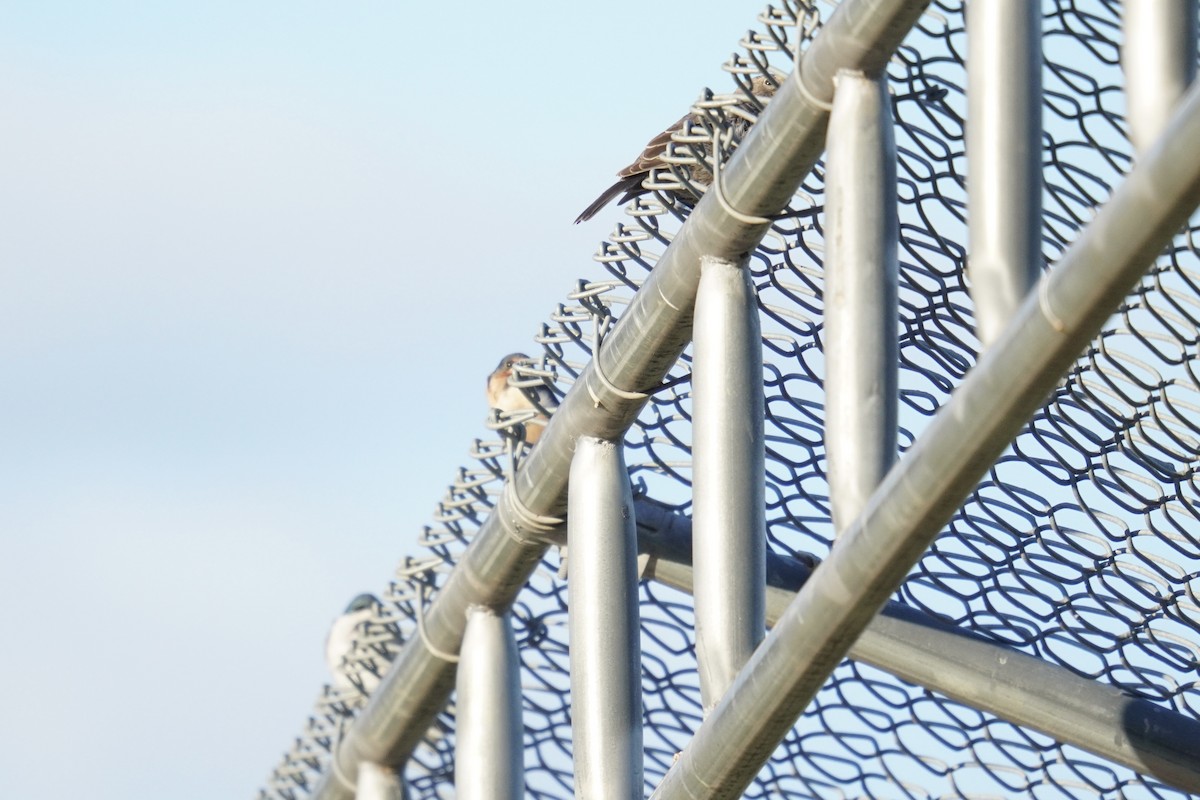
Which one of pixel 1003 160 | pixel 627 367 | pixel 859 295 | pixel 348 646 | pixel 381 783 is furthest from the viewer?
pixel 348 646

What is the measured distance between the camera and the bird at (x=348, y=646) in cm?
450

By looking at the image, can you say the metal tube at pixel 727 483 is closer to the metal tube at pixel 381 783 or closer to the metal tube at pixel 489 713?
the metal tube at pixel 489 713

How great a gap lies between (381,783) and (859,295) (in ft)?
6.91

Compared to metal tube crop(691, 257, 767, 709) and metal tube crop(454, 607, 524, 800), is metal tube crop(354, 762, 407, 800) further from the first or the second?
metal tube crop(691, 257, 767, 709)

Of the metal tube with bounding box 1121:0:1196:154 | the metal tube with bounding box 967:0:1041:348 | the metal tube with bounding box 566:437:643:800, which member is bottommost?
the metal tube with bounding box 566:437:643:800

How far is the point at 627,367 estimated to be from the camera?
3277 millimetres

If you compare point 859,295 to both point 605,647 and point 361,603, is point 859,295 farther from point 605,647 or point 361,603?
point 361,603

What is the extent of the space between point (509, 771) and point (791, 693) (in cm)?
122

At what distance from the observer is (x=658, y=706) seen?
4789mm

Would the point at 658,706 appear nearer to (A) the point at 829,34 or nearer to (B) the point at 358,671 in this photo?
(B) the point at 358,671

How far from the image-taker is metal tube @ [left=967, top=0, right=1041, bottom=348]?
→ 2359 millimetres

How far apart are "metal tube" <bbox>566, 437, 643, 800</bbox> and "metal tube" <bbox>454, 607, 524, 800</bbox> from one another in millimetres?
449

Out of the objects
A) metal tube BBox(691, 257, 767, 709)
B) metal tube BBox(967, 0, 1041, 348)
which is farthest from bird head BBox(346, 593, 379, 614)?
metal tube BBox(967, 0, 1041, 348)

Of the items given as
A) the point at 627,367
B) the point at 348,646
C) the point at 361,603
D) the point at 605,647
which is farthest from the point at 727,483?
the point at 361,603
